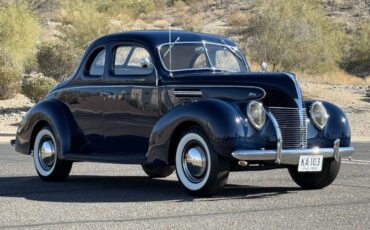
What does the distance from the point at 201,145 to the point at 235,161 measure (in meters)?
0.44

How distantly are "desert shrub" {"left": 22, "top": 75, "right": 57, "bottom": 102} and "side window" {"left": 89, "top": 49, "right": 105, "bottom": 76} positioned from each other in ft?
63.7

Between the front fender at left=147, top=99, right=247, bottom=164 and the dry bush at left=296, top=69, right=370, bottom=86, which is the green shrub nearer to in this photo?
the dry bush at left=296, top=69, right=370, bottom=86

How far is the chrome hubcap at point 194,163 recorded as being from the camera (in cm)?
1057

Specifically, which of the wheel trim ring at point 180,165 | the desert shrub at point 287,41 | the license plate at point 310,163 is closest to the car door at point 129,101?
the wheel trim ring at point 180,165

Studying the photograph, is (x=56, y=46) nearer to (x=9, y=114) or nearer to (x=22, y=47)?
(x=22, y=47)

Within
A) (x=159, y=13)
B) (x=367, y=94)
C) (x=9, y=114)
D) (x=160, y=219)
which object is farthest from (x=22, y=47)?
(x=159, y=13)

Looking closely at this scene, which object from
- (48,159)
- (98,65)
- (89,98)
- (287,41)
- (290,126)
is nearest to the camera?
(290,126)

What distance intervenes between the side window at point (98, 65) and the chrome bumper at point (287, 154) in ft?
9.69

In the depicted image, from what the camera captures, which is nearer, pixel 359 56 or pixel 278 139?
→ pixel 278 139

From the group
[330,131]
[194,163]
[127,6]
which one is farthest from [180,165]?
[127,6]

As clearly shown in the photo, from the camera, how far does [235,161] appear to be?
34.4 feet

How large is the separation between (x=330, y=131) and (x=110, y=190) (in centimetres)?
284

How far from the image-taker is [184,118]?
10.7 m

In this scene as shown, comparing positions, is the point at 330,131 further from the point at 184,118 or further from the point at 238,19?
the point at 238,19
